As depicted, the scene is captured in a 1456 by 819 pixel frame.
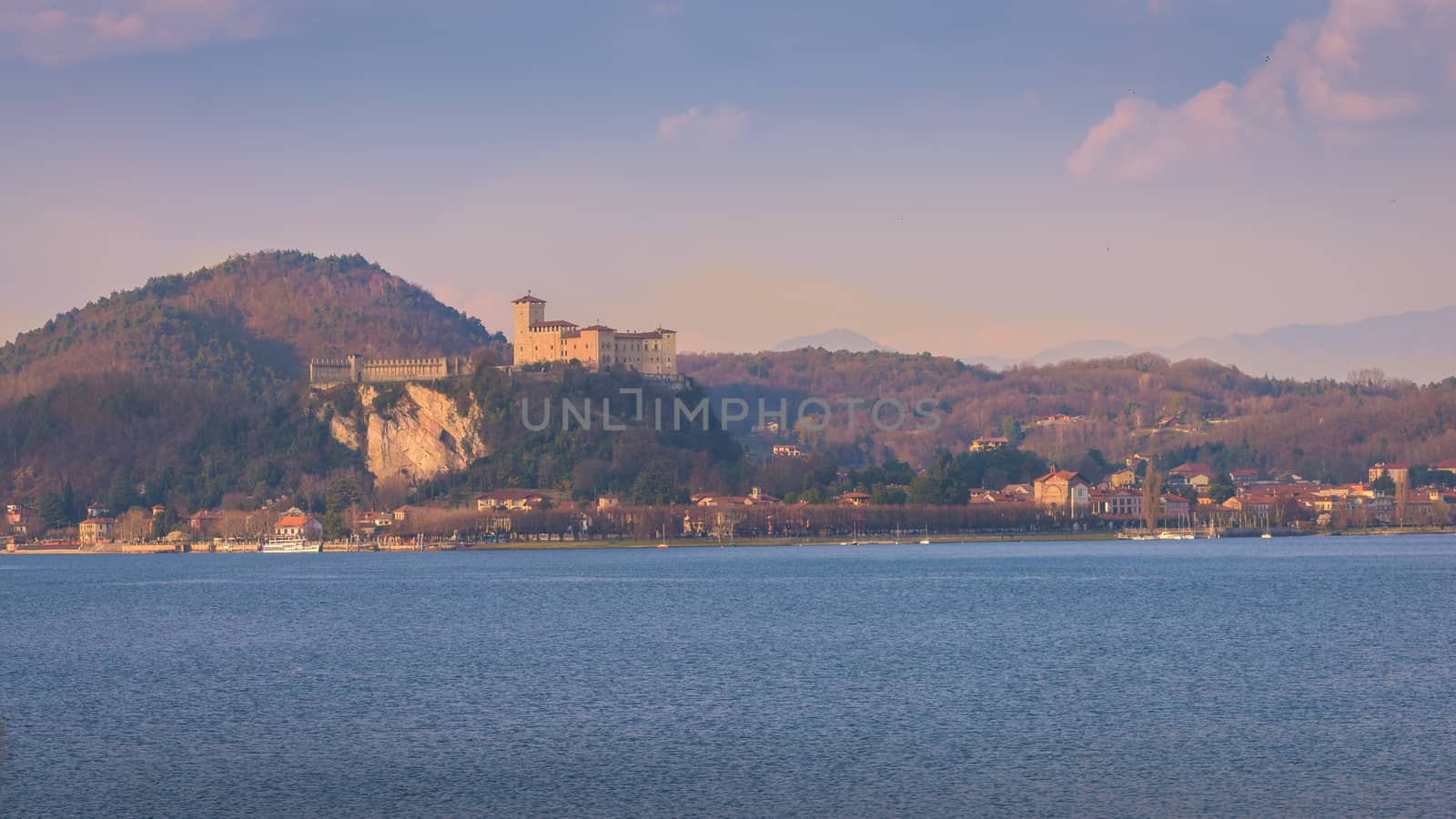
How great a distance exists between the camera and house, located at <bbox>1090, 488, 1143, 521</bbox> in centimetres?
13738

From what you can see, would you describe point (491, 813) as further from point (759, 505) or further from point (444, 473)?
point (444, 473)

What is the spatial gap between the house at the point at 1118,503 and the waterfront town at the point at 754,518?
0.15 meters

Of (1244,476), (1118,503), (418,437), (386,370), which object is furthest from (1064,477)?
(386,370)

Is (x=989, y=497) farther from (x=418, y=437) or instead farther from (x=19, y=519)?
(x=19, y=519)

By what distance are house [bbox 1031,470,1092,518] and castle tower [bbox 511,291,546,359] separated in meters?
46.8

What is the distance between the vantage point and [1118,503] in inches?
5497

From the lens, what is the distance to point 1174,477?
578ft

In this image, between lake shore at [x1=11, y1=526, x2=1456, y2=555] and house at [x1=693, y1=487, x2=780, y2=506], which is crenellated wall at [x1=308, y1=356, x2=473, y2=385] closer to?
lake shore at [x1=11, y1=526, x2=1456, y2=555]

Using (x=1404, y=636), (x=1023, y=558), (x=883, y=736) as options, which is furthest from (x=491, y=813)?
(x=1023, y=558)

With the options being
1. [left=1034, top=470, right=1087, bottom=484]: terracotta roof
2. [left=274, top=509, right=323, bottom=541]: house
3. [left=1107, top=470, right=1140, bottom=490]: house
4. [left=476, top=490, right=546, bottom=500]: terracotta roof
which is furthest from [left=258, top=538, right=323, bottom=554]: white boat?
[left=1107, top=470, right=1140, bottom=490]: house

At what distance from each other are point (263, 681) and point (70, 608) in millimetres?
29954

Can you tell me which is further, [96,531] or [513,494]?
[96,531]

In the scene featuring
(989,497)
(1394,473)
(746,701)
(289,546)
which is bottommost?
(746,701)

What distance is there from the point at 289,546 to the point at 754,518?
35.4m
